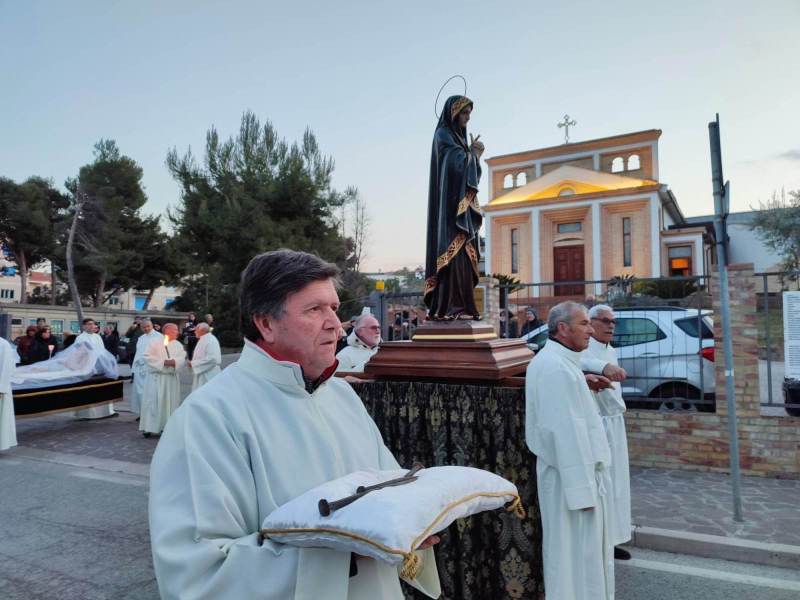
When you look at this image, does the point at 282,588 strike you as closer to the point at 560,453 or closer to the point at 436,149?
the point at 560,453

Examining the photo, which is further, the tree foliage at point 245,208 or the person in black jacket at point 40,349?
the tree foliage at point 245,208

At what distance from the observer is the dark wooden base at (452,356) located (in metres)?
3.70

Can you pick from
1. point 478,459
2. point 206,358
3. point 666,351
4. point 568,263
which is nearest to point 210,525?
point 478,459

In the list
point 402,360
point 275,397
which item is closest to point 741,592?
point 402,360

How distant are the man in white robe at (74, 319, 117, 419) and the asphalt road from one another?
15.8 ft

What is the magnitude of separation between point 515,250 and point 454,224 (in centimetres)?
2954

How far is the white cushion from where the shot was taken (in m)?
1.14

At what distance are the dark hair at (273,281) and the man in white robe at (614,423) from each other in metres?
2.80

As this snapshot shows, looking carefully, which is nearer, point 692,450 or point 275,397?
point 275,397

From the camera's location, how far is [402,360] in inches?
162

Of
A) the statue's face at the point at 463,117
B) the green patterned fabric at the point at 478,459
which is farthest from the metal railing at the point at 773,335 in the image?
the green patterned fabric at the point at 478,459

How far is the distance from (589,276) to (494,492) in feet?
102

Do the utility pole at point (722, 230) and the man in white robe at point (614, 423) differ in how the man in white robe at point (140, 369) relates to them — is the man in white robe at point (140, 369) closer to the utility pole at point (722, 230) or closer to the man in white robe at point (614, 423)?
the man in white robe at point (614, 423)

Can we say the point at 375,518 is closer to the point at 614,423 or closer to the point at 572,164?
the point at 614,423
